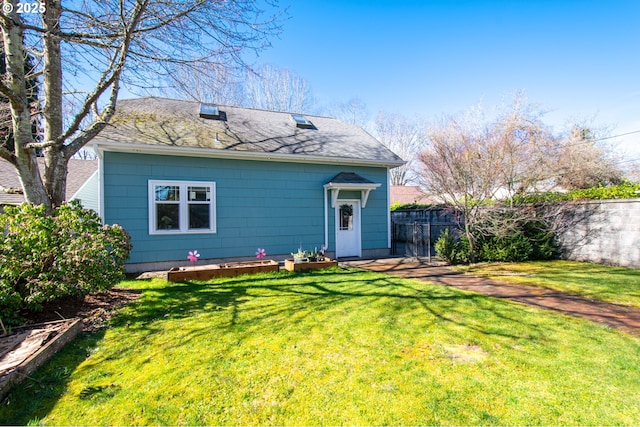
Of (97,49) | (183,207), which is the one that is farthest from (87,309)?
(97,49)

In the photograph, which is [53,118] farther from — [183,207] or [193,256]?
[193,256]

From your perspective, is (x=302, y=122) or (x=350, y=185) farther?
(x=302, y=122)

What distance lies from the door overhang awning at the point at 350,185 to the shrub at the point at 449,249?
256cm

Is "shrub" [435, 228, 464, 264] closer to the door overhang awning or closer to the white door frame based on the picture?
the white door frame

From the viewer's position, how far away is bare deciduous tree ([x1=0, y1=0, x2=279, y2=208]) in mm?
4820

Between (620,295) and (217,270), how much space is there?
Answer: 25.8ft

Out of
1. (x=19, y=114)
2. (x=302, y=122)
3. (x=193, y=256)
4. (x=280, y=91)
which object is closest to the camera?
(x=19, y=114)

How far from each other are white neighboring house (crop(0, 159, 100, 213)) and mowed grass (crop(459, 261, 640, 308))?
12.5 metres

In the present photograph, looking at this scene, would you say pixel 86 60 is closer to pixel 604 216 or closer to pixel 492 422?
pixel 492 422

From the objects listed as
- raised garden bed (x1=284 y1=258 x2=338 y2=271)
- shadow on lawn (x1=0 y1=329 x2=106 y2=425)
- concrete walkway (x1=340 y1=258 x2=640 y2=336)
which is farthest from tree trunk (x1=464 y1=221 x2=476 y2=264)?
shadow on lawn (x1=0 y1=329 x2=106 y2=425)

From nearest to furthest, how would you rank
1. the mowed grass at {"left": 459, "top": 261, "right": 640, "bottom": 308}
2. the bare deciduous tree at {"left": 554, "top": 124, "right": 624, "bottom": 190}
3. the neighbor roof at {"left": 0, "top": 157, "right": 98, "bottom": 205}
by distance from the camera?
the mowed grass at {"left": 459, "top": 261, "right": 640, "bottom": 308}, the neighbor roof at {"left": 0, "top": 157, "right": 98, "bottom": 205}, the bare deciduous tree at {"left": 554, "top": 124, "right": 624, "bottom": 190}

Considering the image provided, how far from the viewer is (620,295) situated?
5.41 meters

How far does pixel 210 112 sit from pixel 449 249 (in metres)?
8.82

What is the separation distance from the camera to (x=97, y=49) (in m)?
5.38
